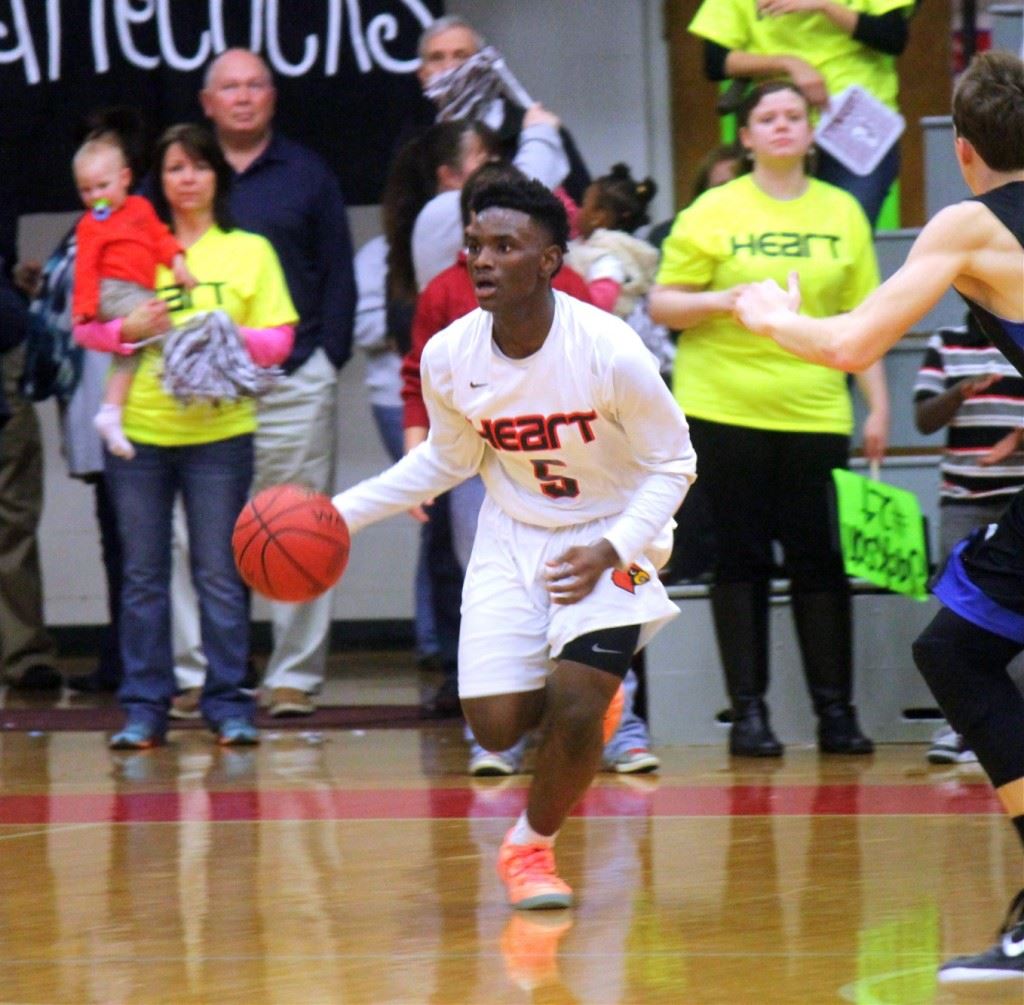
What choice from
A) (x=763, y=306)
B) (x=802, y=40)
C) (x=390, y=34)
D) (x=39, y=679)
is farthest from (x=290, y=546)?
(x=39, y=679)

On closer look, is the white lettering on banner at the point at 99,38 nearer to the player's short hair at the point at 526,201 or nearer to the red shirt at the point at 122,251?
the red shirt at the point at 122,251

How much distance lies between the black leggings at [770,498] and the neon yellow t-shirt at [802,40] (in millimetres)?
1622

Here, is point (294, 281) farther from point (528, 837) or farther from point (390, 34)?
point (528, 837)

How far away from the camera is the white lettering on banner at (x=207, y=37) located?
29.5ft

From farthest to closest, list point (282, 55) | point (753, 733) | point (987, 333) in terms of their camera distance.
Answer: point (282, 55)
point (753, 733)
point (987, 333)

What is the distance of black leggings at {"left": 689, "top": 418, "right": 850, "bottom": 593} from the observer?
23.5ft

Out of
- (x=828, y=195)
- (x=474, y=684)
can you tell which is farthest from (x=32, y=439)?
(x=474, y=684)

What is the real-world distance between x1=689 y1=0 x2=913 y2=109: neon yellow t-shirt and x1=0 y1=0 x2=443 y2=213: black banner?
5.04 ft

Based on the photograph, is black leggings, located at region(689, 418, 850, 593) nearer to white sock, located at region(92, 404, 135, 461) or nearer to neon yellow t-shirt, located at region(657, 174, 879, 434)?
neon yellow t-shirt, located at region(657, 174, 879, 434)

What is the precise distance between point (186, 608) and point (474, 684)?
368 centimetres

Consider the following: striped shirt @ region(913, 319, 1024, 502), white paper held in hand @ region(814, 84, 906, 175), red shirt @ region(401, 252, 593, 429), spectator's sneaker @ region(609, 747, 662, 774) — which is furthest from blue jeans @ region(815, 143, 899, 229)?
spectator's sneaker @ region(609, 747, 662, 774)

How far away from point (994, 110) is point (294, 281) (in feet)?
14.3

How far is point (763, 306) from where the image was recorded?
4.51 meters

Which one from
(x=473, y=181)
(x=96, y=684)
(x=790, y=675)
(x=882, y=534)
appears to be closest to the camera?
(x=473, y=181)
